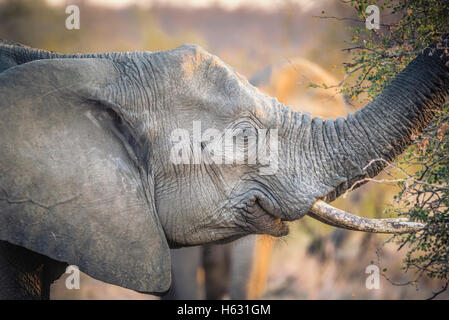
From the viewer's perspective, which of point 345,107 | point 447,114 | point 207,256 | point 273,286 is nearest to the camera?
point 447,114

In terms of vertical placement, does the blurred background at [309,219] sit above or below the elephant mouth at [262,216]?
above

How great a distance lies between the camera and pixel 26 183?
3.09 meters

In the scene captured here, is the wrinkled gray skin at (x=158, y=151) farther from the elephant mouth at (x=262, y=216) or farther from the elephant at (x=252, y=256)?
the elephant at (x=252, y=256)

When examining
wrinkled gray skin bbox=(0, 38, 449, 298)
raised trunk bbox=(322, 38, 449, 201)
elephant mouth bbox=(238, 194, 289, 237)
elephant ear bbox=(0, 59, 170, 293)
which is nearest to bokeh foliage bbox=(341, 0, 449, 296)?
raised trunk bbox=(322, 38, 449, 201)

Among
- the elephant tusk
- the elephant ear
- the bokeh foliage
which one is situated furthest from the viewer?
the bokeh foliage

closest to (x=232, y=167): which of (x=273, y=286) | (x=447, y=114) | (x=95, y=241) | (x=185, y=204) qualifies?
(x=185, y=204)

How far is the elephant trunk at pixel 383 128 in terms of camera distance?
330 cm

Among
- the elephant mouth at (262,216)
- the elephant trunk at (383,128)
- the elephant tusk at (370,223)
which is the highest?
the elephant trunk at (383,128)

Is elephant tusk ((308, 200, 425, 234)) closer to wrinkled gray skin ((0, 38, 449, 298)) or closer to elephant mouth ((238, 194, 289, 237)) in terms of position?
wrinkled gray skin ((0, 38, 449, 298))

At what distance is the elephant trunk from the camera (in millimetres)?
3305

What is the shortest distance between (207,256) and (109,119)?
493cm

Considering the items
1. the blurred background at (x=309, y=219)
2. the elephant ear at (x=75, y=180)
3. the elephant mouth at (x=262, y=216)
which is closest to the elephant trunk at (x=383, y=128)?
the elephant mouth at (x=262, y=216)

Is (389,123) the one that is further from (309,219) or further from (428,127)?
(309,219)
